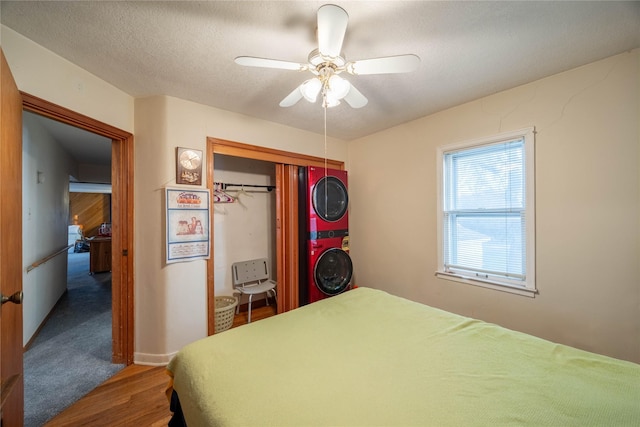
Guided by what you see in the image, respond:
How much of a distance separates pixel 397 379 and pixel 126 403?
76.2 inches

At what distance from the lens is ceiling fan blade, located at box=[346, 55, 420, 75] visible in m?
1.20

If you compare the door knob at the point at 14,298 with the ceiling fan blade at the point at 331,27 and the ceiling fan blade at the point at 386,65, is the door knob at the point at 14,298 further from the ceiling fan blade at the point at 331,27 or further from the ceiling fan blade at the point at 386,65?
the ceiling fan blade at the point at 386,65

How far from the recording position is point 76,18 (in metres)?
1.28

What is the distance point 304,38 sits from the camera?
1434 millimetres

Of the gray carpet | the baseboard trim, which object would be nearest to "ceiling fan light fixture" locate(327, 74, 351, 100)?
the baseboard trim

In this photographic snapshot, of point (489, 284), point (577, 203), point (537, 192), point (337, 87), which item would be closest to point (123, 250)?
point (337, 87)

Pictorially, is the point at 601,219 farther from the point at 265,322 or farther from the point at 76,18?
the point at 76,18

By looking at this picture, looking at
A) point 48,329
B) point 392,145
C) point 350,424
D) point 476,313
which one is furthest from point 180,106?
point 476,313

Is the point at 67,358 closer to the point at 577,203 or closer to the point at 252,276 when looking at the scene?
the point at 252,276

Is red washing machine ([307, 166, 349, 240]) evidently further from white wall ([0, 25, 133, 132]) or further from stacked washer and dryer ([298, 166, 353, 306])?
white wall ([0, 25, 133, 132])

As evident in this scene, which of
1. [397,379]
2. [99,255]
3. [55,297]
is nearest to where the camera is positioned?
[397,379]

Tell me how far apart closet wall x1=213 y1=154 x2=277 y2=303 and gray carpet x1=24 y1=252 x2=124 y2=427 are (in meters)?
1.21

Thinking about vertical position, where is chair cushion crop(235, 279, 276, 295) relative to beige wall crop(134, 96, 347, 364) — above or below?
below

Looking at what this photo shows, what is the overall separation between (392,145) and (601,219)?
6.14 feet
